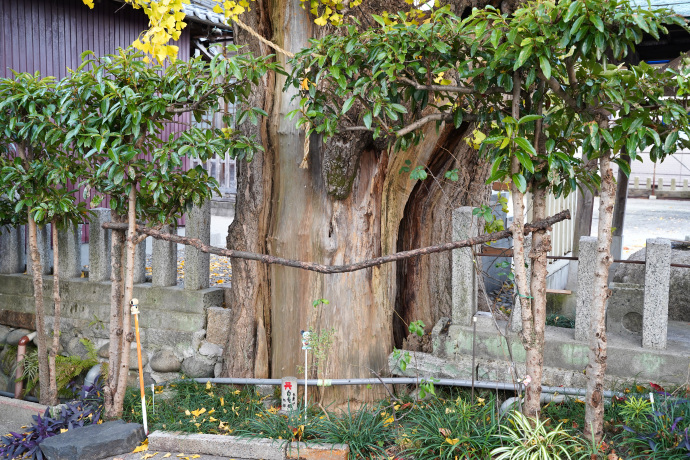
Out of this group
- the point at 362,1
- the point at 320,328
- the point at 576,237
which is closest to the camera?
the point at 362,1

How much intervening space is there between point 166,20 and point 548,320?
4885 millimetres

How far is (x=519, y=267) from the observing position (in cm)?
390

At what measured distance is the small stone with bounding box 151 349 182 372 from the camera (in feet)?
18.9

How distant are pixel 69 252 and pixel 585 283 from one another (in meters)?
5.02

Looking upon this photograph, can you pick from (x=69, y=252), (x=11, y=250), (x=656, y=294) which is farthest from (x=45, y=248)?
(x=656, y=294)

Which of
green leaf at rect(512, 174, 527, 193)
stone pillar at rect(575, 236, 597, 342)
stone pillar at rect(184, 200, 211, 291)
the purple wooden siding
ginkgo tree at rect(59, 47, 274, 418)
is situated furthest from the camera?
the purple wooden siding

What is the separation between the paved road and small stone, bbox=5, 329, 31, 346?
11.4 m

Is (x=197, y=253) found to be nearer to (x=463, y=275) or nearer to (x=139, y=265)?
(x=139, y=265)

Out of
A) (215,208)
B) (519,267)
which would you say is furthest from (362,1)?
(215,208)

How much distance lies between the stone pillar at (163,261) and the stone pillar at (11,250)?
6.05ft

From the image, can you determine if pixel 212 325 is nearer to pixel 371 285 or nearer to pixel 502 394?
pixel 371 285

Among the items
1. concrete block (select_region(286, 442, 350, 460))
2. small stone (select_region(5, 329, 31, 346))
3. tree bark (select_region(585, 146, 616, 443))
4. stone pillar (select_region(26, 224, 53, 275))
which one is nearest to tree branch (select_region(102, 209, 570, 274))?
tree bark (select_region(585, 146, 616, 443))

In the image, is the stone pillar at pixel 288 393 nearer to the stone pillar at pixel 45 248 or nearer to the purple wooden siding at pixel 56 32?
the stone pillar at pixel 45 248

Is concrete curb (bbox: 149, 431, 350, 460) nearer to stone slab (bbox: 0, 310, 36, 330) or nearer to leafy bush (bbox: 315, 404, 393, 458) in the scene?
leafy bush (bbox: 315, 404, 393, 458)
